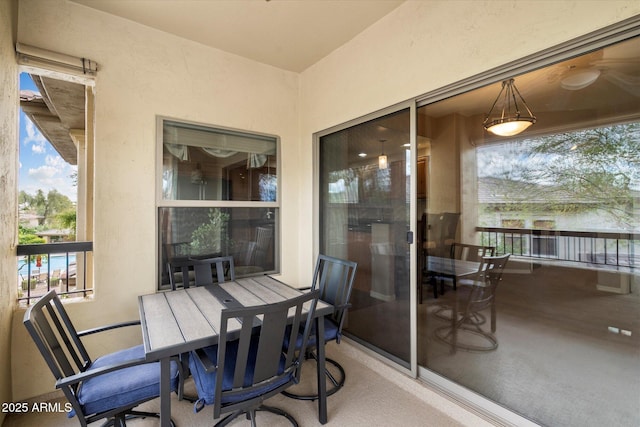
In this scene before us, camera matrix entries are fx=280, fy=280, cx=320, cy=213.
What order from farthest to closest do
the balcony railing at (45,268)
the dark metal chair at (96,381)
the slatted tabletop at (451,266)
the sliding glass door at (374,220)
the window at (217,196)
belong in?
the window at (217,196) → the sliding glass door at (374,220) → the balcony railing at (45,268) → the slatted tabletop at (451,266) → the dark metal chair at (96,381)

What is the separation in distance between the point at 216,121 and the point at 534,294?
Answer: 301 cm

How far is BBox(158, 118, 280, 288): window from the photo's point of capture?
268 cm

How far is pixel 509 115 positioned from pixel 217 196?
8.42 ft

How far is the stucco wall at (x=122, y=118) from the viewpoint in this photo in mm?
2166

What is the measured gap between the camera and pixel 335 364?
255 cm

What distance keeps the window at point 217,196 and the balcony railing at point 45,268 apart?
2.09 feet

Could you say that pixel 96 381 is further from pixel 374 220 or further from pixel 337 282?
pixel 374 220

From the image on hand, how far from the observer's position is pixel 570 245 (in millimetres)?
1493

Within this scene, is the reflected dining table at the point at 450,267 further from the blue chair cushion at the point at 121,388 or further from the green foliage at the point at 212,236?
the green foliage at the point at 212,236

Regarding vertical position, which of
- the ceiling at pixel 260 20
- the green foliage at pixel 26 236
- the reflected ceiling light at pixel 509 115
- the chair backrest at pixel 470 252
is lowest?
the chair backrest at pixel 470 252

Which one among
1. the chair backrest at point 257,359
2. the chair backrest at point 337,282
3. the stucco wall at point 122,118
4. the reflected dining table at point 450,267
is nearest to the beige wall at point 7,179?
the stucco wall at point 122,118

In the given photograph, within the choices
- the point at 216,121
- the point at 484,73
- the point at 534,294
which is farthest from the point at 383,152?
the point at 216,121

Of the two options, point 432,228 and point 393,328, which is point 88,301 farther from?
point 432,228

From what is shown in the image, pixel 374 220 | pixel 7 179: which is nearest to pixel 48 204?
pixel 7 179
